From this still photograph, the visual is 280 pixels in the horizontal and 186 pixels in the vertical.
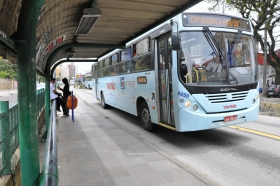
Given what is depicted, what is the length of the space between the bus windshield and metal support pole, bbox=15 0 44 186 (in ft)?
13.6

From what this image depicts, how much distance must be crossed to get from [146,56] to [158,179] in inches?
172

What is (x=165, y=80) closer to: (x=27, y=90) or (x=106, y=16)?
(x=106, y=16)

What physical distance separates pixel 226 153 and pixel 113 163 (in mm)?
2687

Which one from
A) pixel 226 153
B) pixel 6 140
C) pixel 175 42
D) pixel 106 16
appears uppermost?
pixel 106 16

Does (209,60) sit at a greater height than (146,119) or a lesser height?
greater

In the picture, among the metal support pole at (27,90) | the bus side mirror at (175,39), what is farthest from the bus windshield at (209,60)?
the metal support pole at (27,90)

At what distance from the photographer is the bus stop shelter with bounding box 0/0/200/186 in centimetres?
196

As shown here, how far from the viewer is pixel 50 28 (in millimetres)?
4758

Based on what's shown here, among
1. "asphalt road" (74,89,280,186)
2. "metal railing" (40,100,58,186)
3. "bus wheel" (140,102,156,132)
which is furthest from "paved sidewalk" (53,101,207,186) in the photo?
"metal railing" (40,100,58,186)

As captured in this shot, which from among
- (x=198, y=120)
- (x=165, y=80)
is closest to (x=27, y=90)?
(x=198, y=120)

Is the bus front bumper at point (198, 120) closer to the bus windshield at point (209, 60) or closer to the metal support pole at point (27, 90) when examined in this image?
the bus windshield at point (209, 60)

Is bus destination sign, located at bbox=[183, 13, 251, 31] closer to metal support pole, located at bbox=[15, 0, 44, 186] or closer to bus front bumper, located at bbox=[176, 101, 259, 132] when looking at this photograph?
bus front bumper, located at bbox=[176, 101, 259, 132]

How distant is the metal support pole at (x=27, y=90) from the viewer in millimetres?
1922

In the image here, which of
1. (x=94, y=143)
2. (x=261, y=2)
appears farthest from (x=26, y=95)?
(x=261, y=2)
